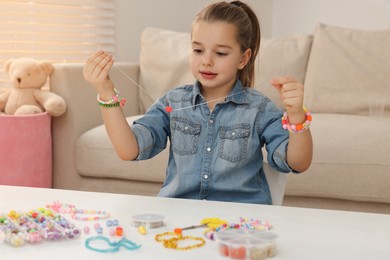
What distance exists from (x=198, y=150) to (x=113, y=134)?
0.67 ft

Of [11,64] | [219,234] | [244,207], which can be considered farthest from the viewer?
[11,64]

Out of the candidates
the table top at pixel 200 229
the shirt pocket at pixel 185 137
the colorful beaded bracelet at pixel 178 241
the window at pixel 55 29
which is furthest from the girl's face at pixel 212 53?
the window at pixel 55 29

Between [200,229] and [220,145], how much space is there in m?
0.50

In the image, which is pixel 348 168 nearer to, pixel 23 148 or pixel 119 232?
pixel 23 148

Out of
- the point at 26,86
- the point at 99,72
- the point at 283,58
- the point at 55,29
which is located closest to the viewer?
the point at 99,72

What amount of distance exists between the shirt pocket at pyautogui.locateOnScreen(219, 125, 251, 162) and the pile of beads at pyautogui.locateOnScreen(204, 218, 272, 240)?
42 cm

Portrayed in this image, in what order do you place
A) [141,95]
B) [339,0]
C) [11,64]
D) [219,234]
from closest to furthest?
[219,234] < [11,64] < [141,95] < [339,0]

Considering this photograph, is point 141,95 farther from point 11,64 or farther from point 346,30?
point 346,30

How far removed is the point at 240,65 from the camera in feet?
5.44

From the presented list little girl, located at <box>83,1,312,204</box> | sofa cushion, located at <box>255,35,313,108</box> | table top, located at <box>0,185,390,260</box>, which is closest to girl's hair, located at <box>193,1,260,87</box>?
little girl, located at <box>83,1,312,204</box>

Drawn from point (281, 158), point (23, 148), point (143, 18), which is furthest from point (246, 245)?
point (143, 18)

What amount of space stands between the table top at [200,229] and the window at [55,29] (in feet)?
6.72

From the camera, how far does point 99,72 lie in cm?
145

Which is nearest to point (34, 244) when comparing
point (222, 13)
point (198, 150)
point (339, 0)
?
point (198, 150)
